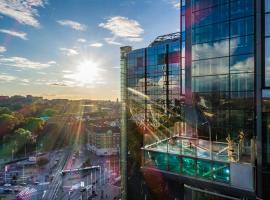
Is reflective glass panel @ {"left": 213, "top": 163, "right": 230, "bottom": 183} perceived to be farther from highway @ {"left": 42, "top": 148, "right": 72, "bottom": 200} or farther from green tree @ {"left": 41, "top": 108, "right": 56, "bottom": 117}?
green tree @ {"left": 41, "top": 108, "right": 56, "bottom": 117}

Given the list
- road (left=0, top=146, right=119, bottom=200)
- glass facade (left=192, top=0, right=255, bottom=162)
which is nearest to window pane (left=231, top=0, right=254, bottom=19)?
glass facade (left=192, top=0, right=255, bottom=162)

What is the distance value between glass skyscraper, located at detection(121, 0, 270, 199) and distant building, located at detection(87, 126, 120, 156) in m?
47.6

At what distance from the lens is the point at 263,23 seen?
41.1 feet

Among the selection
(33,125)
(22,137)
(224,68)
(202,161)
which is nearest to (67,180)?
(22,137)

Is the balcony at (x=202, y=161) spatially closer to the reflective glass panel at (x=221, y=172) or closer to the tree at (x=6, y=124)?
the reflective glass panel at (x=221, y=172)

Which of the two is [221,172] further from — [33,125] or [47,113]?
[47,113]

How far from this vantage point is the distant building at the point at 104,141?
7206cm

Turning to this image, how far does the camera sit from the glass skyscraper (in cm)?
983

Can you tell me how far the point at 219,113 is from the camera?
649 inches

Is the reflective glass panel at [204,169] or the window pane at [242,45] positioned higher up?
the window pane at [242,45]

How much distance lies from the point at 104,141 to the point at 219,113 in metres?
57.9

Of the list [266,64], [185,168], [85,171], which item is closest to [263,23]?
[266,64]

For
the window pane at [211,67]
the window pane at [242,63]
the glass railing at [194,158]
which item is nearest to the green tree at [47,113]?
the window pane at [211,67]

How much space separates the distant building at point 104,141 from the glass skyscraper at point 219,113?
156 feet
